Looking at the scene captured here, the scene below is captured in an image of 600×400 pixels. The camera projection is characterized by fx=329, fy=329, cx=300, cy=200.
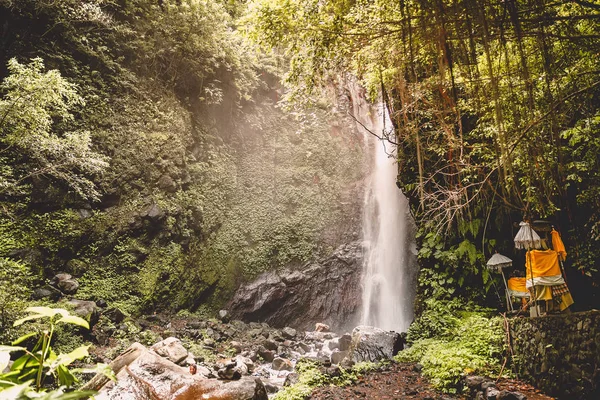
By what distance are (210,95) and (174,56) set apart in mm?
2025

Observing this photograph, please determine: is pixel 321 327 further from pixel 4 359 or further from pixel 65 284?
pixel 4 359

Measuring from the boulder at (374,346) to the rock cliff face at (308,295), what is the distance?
15.7 ft

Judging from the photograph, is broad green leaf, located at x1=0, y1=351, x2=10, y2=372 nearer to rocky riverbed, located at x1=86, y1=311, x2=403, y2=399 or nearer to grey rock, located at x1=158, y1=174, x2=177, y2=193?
rocky riverbed, located at x1=86, y1=311, x2=403, y2=399

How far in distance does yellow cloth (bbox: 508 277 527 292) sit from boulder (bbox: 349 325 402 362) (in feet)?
8.95

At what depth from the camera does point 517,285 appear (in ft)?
→ 21.9

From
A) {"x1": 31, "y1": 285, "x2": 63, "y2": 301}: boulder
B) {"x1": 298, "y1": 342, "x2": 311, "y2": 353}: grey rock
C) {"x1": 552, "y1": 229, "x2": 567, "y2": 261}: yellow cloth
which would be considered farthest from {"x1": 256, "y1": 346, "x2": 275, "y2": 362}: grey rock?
{"x1": 552, "y1": 229, "x2": 567, "y2": 261}: yellow cloth


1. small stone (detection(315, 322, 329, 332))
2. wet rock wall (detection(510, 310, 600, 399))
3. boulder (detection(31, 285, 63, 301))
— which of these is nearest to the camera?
wet rock wall (detection(510, 310, 600, 399))

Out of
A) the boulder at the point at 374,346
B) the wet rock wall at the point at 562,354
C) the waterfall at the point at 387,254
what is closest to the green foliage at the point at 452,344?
the boulder at the point at 374,346

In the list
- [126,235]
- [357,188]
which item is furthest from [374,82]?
[357,188]

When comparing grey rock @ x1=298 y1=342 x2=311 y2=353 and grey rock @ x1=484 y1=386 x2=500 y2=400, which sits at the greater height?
grey rock @ x1=484 y1=386 x2=500 y2=400

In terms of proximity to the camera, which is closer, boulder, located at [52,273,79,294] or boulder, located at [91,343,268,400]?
boulder, located at [91,343,268,400]

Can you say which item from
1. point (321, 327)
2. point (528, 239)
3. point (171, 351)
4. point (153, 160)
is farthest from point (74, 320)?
point (321, 327)

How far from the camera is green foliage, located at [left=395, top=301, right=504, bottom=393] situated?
5371mm

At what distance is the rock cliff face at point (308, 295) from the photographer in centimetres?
1222
